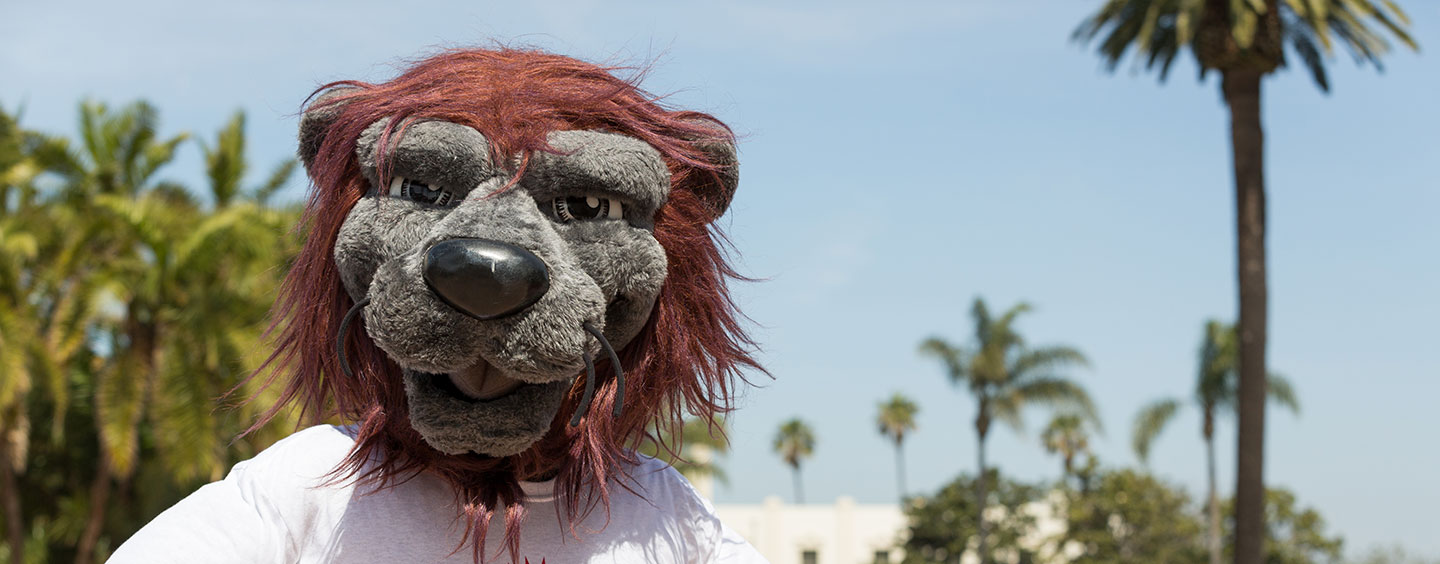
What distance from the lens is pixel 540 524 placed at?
221 cm

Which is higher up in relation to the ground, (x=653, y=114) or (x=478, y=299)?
(x=653, y=114)

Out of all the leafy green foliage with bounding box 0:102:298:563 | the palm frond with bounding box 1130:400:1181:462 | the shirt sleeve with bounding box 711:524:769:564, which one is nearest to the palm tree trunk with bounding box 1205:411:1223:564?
the palm frond with bounding box 1130:400:1181:462

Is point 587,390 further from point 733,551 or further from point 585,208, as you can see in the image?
point 733,551

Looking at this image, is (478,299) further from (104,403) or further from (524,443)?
(104,403)

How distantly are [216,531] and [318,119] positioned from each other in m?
0.72

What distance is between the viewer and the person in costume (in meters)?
1.96

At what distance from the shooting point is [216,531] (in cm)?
204

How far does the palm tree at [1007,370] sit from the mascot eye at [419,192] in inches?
1096

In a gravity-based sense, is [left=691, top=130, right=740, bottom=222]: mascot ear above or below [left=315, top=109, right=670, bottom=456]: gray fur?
above

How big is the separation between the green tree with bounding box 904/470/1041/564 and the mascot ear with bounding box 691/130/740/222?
38372mm

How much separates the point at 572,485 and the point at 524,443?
0.62ft

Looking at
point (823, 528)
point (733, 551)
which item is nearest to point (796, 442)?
point (823, 528)

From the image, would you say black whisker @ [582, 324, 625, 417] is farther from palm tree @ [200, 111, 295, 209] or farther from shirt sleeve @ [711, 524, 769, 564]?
palm tree @ [200, 111, 295, 209]

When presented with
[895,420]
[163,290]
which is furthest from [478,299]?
[895,420]
